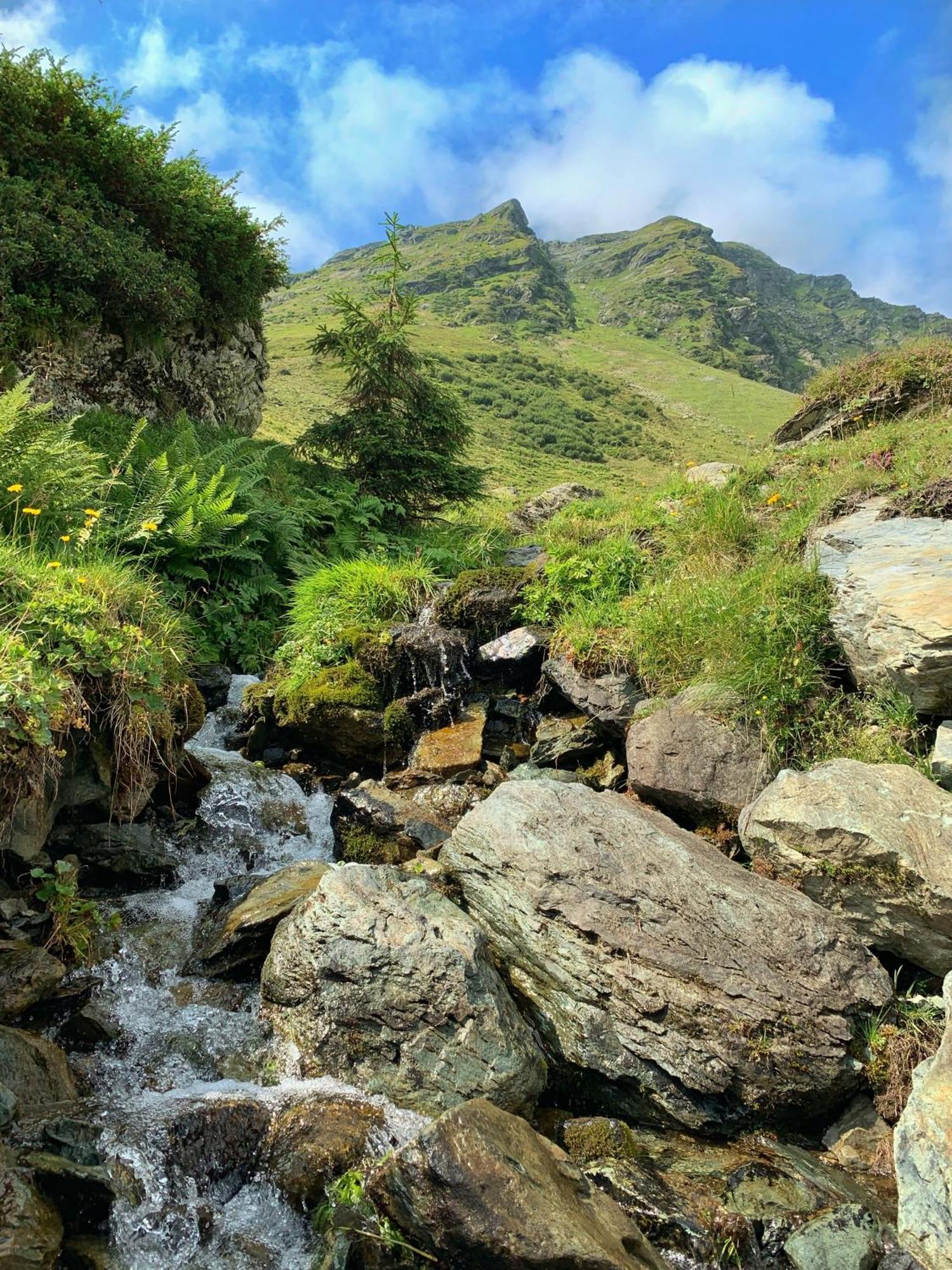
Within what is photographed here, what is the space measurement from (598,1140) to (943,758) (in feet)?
12.1

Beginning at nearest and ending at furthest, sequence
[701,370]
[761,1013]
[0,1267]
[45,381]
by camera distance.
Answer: [0,1267]
[761,1013]
[45,381]
[701,370]

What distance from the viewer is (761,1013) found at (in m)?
4.76

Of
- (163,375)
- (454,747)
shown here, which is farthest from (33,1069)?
(163,375)

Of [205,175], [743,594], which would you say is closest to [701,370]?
[205,175]

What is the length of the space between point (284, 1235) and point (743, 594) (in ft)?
21.5

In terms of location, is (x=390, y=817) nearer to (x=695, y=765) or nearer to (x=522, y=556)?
(x=695, y=765)

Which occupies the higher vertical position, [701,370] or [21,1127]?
[701,370]

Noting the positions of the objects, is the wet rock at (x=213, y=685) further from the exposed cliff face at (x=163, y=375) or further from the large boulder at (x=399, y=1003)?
the exposed cliff face at (x=163, y=375)

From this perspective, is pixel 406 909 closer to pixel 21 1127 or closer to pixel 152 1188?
pixel 152 1188

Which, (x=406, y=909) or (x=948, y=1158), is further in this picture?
(x=406, y=909)

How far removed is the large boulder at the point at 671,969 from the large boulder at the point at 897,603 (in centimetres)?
200

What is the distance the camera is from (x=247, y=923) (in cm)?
573

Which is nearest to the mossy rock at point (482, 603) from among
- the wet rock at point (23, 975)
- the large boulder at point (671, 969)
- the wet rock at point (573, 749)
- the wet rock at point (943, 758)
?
the wet rock at point (573, 749)

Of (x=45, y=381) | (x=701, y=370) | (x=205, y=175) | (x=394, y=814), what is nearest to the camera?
(x=394, y=814)
